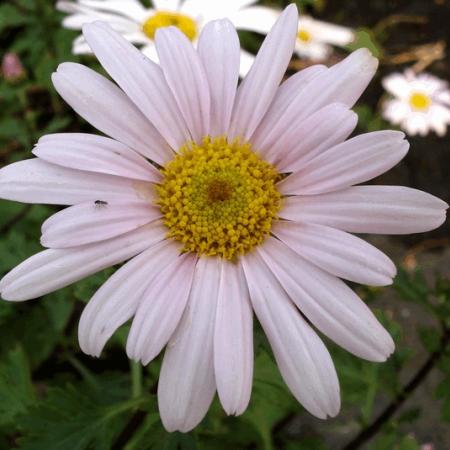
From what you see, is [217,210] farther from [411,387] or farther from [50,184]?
[411,387]

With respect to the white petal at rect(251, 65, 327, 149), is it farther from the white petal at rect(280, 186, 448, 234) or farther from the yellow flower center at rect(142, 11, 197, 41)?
the yellow flower center at rect(142, 11, 197, 41)

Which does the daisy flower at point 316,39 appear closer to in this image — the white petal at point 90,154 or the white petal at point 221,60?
the white petal at point 221,60

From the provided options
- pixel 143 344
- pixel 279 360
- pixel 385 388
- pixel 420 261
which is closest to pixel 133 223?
pixel 143 344

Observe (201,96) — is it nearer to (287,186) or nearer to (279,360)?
(287,186)

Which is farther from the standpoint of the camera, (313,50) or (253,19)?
(313,50)

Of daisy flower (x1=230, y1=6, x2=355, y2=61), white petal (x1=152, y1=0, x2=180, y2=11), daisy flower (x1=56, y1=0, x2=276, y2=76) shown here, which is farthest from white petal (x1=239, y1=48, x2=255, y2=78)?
daisy flower (x1=230, y1=6, x2=355, y2=61)

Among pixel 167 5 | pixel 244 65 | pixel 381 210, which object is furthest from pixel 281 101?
pixel 167 5

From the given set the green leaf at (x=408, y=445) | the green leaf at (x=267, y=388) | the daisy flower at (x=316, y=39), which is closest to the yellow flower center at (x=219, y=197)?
the green leaf at (x=267, y=388)

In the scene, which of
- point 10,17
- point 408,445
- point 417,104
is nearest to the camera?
point 408,445
